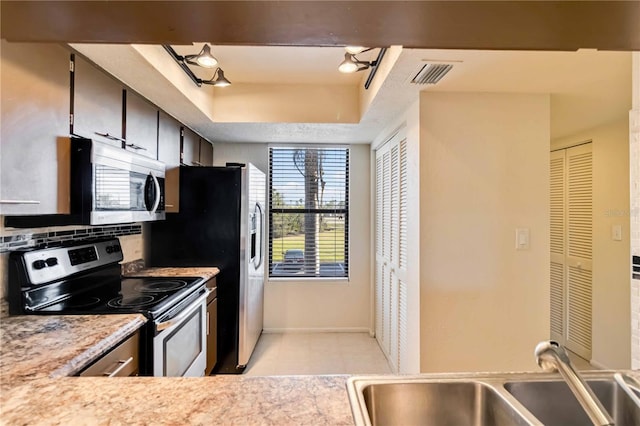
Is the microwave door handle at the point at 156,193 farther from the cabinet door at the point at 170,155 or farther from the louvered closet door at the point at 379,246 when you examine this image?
the louvered closet door at the point at 379,246

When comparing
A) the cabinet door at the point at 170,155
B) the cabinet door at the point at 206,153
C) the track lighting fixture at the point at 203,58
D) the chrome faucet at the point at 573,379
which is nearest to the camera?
the chrome faucet at the point at 573,379

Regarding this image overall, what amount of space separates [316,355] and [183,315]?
1.63 m

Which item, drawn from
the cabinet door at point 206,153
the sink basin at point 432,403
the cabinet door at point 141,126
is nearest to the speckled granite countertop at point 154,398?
the sink basin at point 432,403

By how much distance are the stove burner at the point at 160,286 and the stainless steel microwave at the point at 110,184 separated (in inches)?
17.2

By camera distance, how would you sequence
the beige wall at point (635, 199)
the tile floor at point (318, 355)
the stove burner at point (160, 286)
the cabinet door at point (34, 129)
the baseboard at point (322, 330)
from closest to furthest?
1. the cabinet door at point (34, 129)
2. the beige wall at point (635, 199)
3. the stove burner at point (160, 286)
4. the tile floor at point (318, 355)
5. the baseboard at point (322, 330)

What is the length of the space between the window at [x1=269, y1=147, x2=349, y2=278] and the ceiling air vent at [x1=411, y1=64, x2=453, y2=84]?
1.83m

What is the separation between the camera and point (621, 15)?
70cm

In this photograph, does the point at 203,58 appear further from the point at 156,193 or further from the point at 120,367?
the point at 120,367

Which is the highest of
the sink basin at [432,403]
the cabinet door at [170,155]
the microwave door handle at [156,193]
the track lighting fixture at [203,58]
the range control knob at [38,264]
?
the track lighting fixture at [203,58]

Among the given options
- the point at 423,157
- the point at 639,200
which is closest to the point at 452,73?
the point at 423,157

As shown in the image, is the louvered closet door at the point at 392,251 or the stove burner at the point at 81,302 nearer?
the stove burner at the point at 81,302

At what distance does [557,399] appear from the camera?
898 mm

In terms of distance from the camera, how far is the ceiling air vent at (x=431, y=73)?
1.70 meters

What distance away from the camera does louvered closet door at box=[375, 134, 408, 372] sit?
8.27 ft
